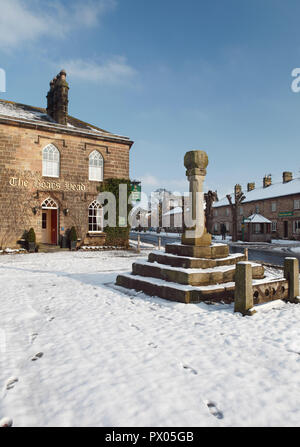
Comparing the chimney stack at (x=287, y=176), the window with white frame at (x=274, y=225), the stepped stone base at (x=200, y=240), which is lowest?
the stepped stone base at (x=200, y=240)

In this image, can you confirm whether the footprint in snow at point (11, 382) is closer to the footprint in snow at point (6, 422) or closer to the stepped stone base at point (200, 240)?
the footprint in snow at point (6, 422)

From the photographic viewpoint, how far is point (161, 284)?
6312mm

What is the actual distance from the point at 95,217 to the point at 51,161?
4.39m

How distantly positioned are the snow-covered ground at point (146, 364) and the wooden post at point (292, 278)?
1.27 ft

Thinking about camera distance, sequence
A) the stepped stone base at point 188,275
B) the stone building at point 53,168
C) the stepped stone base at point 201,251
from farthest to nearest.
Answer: the stone building at point 53,168 → the stepped stone base at point 201,251 → the stepped stone base at point 188,275

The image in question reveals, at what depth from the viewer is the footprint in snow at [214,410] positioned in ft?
7.77

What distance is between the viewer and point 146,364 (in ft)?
10.6

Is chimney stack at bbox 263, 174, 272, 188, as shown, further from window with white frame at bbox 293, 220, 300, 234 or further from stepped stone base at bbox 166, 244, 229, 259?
stepped stone base at bbox 166, 244, 229, 259

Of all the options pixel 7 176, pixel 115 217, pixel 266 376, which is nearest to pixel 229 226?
pixel 115 217

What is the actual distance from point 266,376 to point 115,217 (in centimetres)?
1574

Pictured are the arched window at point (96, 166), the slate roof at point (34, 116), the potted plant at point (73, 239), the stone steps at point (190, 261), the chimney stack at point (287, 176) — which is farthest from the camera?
the chimney stack at point (287, 176)

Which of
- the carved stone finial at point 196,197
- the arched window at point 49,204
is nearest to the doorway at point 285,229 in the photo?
the arched window at point 49,204

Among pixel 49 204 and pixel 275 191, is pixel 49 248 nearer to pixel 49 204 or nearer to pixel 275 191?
pixel 49 204

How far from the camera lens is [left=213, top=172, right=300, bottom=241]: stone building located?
31.4 m
